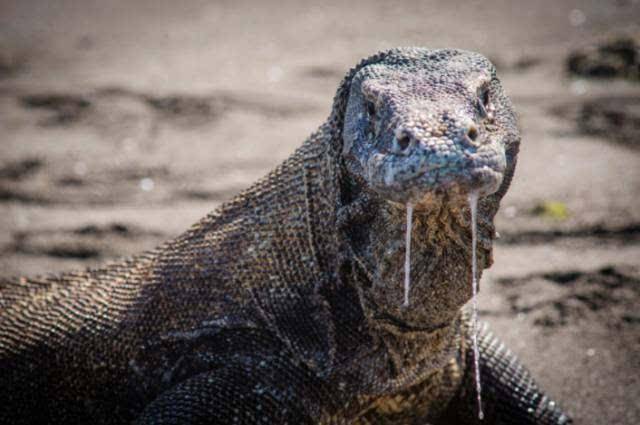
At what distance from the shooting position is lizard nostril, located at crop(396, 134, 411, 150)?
2.41 m

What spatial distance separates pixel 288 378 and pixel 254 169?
4.20 metres

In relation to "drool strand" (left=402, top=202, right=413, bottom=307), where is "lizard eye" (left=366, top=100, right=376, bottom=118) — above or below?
above

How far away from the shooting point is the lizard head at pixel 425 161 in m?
2.36

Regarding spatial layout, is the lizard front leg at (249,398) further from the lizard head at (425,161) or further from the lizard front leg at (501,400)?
the lizard front leg at (501,400)

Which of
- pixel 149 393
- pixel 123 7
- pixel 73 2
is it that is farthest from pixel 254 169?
pixel 73 2

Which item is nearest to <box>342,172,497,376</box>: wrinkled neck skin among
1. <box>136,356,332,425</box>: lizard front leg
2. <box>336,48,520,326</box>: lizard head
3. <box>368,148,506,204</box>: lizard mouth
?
<box>336,48,520,326</box>: lizard head

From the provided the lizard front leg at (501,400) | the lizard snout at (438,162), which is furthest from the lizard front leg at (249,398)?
the lizard snout at (438,162)

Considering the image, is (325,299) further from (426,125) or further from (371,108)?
(426,125)

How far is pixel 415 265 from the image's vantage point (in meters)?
2.85

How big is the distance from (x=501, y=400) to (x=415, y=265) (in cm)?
138

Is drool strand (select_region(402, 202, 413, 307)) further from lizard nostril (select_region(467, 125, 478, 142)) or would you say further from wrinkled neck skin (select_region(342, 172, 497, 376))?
lizard nostril (select_region(467, 125, 478, 142))

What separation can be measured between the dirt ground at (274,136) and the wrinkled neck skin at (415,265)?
151 cm

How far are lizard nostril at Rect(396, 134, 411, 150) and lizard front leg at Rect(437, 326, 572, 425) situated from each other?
171 centimetres

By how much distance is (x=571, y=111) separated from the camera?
313 inches
